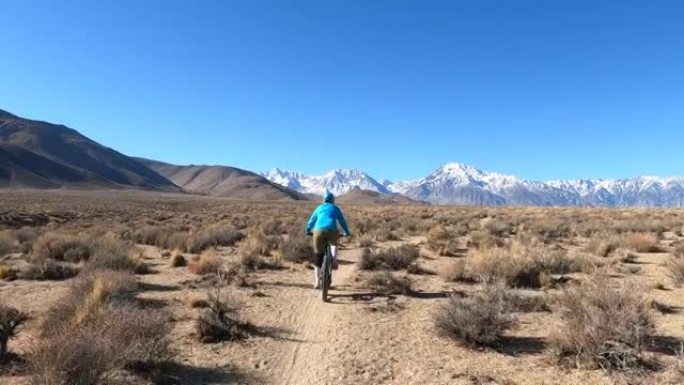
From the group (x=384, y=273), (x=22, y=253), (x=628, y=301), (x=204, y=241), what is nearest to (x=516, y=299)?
(x=628, y=301)

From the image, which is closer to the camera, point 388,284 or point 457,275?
point 388,284

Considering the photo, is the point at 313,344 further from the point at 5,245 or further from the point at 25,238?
the point at 25,238

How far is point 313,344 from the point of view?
8000mm

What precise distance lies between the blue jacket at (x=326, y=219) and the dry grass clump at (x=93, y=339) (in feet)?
13.8

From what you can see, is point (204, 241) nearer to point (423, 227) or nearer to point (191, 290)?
point (191, 290)

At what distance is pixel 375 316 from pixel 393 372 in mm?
2841

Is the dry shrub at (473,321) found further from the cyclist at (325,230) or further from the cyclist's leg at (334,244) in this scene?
the cyclist at (325,230)

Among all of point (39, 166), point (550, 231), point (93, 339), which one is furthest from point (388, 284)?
point (39, 166)

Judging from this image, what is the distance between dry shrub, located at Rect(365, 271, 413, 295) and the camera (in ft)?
38.3

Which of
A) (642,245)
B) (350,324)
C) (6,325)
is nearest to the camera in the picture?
(6,325)

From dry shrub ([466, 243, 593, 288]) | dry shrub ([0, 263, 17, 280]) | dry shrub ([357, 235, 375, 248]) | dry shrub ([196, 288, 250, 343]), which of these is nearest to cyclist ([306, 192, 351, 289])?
dry shrub ([196, 288, 250, 343])

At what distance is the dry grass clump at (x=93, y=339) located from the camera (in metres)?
5.04

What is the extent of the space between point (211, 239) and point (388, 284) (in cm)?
1142

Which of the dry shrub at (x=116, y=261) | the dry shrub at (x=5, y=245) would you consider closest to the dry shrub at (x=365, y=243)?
the dry shrub at (x=116, y=261)
